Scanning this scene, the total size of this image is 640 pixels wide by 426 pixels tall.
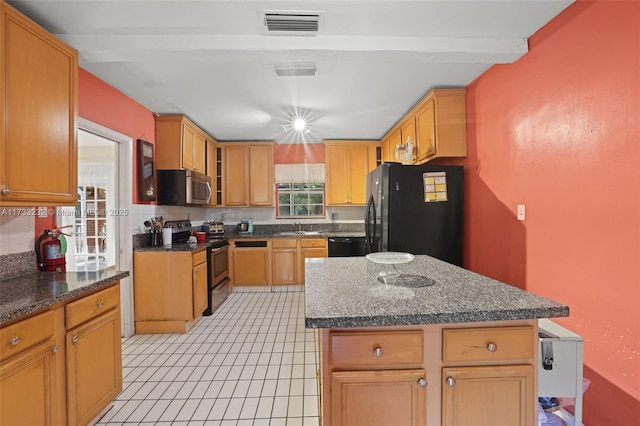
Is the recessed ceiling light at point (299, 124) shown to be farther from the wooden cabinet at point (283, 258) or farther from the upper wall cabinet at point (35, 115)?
the upper wall cabinet at point (35, 115)

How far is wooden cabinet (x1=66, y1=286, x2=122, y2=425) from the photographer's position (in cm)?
138

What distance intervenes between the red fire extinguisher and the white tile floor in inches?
38.3

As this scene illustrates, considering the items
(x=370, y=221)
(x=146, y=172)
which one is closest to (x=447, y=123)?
(x=370, y=221)

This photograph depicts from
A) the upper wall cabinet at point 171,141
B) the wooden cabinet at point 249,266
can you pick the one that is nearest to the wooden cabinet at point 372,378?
the upper wall cabinet at point 171,141

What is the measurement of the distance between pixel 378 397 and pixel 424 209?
196 centimetres

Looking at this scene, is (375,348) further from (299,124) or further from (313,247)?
(313,247)

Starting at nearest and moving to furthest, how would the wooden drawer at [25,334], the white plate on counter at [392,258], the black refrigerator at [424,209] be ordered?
the wooden drawer at [25,334]
the white plate on counter at [392,258]
the black refrigerator at [424,209]

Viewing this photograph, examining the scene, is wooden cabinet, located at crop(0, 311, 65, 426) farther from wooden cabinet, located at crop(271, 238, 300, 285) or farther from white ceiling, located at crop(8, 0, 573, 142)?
wooden cabinet, located at crop(271, 238, 300, 285)

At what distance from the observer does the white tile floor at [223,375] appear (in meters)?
1.70

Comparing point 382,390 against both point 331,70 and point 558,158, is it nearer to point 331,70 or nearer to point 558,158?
point 558,158

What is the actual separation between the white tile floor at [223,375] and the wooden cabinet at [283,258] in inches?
38.2

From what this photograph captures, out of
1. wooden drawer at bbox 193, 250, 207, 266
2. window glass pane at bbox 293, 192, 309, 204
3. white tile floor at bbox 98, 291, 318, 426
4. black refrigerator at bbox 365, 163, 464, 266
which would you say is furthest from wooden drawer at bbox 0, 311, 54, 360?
window glass pane at bbox 293, 192, 309, 204

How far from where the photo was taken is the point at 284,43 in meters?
1.86

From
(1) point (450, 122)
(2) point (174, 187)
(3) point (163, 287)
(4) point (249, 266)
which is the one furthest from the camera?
(4) point (249, 266)
